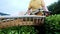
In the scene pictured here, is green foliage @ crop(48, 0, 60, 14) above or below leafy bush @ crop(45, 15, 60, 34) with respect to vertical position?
above

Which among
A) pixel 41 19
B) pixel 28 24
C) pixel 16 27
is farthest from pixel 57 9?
pixel 16 27

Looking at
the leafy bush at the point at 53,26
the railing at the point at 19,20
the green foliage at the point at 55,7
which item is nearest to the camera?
the leafy bush at the point at 53,26

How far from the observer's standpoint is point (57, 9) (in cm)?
459

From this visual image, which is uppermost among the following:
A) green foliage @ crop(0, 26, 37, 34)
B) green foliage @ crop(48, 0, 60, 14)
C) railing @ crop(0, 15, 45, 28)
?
green foliage @ crop(48, 0, 60, 14)

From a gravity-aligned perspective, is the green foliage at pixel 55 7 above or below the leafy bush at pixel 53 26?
above

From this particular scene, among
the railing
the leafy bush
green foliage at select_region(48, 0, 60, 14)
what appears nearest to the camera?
the leafy bush

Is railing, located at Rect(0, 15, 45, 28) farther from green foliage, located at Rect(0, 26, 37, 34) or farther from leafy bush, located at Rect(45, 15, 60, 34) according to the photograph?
leafy bush, located at Rect(45, 15, 60, 34)

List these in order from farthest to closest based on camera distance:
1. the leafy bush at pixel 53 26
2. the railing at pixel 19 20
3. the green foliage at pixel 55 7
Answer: the green foliage at pixel 55 7 < the railing at pixel 19 20 < the leafy bush at pixel 53 26

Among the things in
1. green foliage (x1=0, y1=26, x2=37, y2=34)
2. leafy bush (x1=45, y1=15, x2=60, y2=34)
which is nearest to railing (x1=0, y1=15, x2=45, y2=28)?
green foliage (x1=0, y1=26, x2=37, y2=34)

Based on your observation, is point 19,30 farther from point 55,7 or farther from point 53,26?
point 55,7

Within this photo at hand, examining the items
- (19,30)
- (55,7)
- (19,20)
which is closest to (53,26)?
(19,30)

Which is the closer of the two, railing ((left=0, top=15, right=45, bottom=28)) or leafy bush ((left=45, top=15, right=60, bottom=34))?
leafy bush ((left=45, top=15, right=60, bottom=34))

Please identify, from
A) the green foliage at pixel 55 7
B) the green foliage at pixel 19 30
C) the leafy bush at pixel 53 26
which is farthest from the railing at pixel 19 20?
the green foliage at pixel 55 7

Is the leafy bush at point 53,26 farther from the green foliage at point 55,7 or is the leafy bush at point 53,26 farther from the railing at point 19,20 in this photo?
the green foliage at point 55,7
